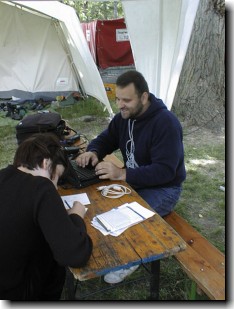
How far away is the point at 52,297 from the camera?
6.10ft

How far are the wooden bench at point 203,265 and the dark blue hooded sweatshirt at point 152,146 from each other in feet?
1.51

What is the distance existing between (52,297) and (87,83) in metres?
6.80

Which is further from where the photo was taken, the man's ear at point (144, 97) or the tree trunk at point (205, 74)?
the tree trunk at point (205, 74)

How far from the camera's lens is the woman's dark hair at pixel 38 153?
5.15 ft

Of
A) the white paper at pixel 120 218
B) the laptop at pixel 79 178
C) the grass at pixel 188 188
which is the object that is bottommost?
the grass at pixel 188 188

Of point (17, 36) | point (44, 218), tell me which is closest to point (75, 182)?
point (44, 218)

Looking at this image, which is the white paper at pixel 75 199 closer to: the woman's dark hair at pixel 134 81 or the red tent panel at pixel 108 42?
the woman's dark hair at pixel 134 81

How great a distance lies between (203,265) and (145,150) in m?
1.00

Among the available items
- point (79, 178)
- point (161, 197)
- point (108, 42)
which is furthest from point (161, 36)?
point (108, 42)

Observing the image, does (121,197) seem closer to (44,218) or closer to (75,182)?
(75,182)

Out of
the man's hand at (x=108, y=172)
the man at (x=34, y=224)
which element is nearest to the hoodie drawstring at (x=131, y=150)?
the man's hand at (x=108, y=172)

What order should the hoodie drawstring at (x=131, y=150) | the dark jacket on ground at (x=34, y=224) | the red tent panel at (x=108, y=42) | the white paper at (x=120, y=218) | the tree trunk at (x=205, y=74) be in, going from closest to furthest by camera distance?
1. the dark jacket on ground at (x=34, y=224)
2. the white paper at (x=120, y=218)
3. the hoodie drawstring at (x=131, y=150)
4. the tree trunk at (x=205, y=74)
5. the red tent panel at (x=108, y=42)

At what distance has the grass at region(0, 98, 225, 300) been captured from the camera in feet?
7.89

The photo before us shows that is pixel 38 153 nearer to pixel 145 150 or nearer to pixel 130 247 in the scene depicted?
pixel 130 247
